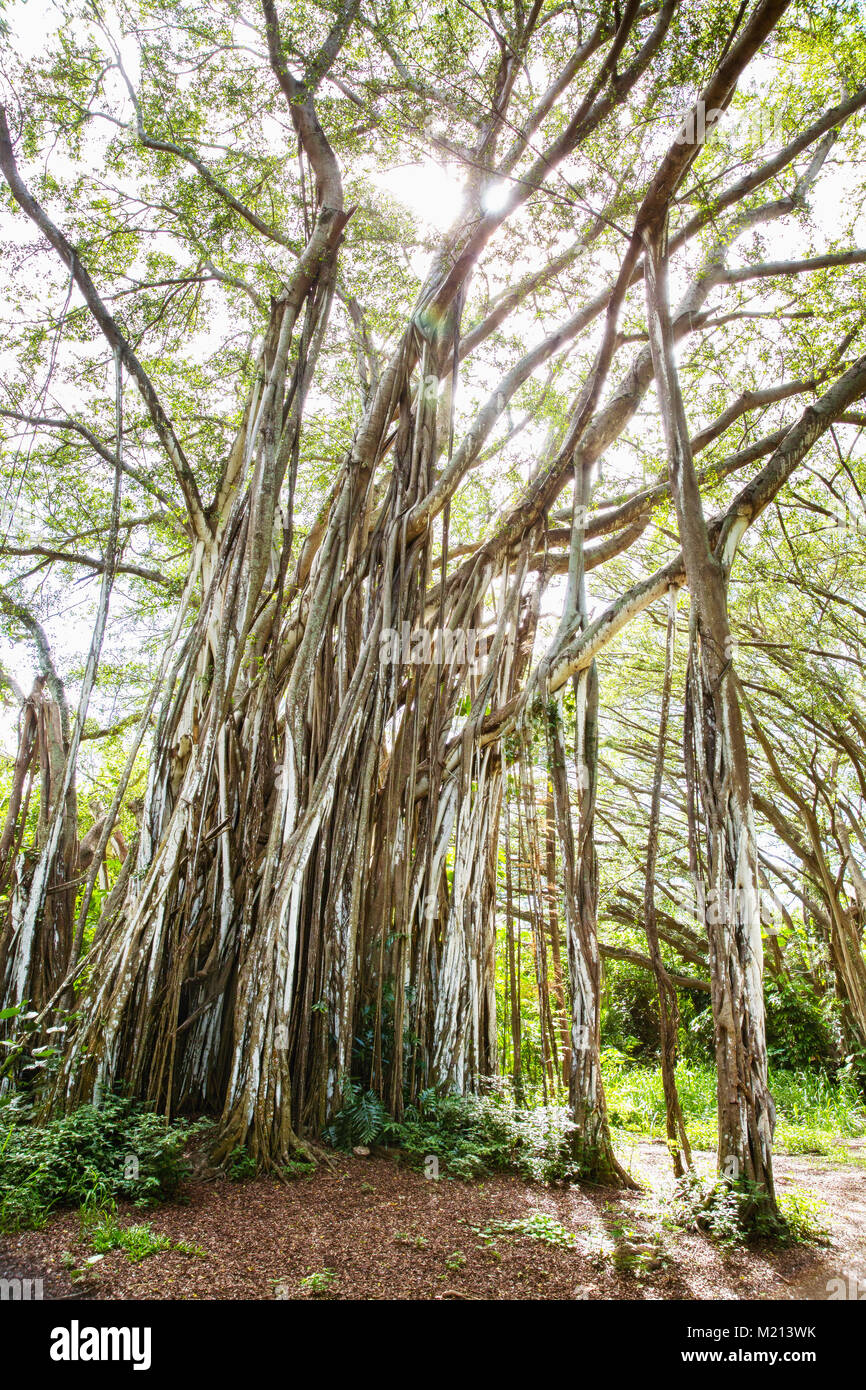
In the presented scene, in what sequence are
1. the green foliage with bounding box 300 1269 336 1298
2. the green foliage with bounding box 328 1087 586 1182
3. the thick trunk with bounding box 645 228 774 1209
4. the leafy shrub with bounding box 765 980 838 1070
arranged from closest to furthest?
the green foliage with bounding box 300 1269 336 1298, the thick trunk with bounding box 645 228 774 1209, the green foliage with bounding box 328 1087 586 1182, the leafy shrub with bounding box 765 980 838 1070

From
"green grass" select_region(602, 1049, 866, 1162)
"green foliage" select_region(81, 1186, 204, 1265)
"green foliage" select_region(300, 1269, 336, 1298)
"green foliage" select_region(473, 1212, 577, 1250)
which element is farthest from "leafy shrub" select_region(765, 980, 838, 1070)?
"green foliage" select_region(81, 1186, 204, 1265)

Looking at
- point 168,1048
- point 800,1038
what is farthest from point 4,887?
point 800,1038

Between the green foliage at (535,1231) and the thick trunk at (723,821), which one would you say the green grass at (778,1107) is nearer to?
the thick trunk at (723,821)

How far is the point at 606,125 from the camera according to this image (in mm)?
4059

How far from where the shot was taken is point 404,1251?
6.35ft

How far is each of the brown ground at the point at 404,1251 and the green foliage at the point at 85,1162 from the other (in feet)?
0.27

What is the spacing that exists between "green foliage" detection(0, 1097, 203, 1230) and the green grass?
3.65 metres

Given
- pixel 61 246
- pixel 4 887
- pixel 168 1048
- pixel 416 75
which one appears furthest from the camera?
pixel 4 887

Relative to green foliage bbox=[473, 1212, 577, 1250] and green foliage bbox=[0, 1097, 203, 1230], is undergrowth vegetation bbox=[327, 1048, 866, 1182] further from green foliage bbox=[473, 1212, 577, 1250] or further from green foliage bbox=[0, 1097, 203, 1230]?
green foliage bbox=[0, 1097, 203, 1230]

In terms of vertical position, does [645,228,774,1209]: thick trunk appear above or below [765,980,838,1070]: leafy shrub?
above

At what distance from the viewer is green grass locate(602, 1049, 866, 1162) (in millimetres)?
5188

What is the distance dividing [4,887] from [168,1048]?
10.1 ft

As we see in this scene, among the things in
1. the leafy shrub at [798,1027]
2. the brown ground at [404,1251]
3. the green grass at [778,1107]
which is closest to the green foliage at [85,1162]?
the brown ground at [404,1251]

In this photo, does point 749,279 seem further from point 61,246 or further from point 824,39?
point 61,246
